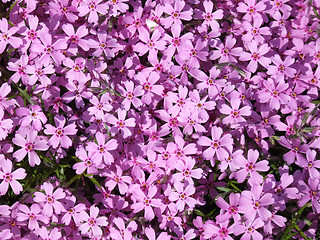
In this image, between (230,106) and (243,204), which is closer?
(243,204)

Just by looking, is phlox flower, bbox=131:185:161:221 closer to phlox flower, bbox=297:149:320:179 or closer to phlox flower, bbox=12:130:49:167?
phlox flower, bbox=12:130:49:167

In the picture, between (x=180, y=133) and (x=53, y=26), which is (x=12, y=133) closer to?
(x=53, y=26)

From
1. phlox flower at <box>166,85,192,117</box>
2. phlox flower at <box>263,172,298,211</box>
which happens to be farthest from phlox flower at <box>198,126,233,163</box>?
phlox flower at <box>263,172,298,211</box>

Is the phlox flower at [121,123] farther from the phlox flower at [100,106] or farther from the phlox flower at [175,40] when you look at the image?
the phlox flower at [175,40]

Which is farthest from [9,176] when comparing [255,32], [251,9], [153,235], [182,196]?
[251,9]

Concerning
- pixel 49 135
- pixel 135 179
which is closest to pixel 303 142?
pixel 135 179

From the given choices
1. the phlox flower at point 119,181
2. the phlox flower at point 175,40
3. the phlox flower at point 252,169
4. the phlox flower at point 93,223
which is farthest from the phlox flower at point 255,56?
the phlox flower at point 93,223
